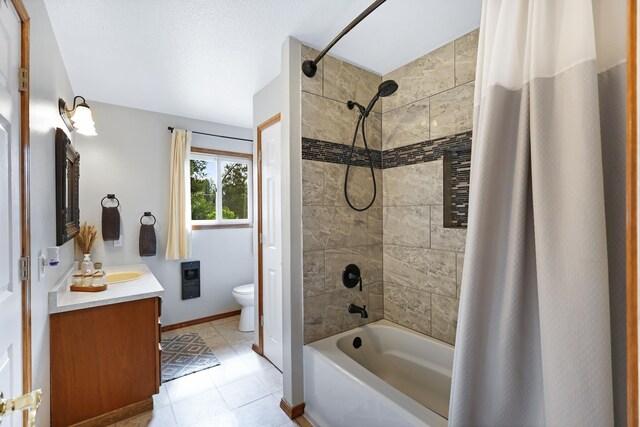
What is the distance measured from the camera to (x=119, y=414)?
1827mm

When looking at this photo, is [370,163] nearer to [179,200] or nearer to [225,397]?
[225,397]

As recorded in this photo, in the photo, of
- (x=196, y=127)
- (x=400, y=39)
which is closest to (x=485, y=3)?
(x=400, y=39)

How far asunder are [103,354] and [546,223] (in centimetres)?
241

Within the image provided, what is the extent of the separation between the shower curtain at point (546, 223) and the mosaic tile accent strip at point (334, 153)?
1.09 meters

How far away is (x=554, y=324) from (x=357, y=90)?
6.24 ft

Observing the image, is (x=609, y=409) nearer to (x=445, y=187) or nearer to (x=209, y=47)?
(x=445, y=187)

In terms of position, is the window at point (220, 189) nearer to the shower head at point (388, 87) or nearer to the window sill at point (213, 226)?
the window sill at point (213, 226)

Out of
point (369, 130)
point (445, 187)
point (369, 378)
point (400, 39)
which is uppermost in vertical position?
point (400, 39)

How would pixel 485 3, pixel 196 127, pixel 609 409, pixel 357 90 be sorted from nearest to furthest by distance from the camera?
pixel 609 409, pixel 485 3, pixel 357 90, pixel 196 127

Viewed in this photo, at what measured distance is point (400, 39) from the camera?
183 cm

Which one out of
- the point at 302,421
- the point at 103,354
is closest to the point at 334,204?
the point at 302,421

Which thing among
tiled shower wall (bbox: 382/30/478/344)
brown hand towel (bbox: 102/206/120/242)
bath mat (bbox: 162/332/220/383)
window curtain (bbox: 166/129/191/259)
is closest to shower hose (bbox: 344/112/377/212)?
tiled shower wall (bbox: 382/30/478/344)

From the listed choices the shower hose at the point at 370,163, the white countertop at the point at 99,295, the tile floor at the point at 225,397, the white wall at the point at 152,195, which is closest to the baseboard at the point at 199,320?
the white wall at the point at 152,195

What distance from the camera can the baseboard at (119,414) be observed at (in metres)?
1.75
